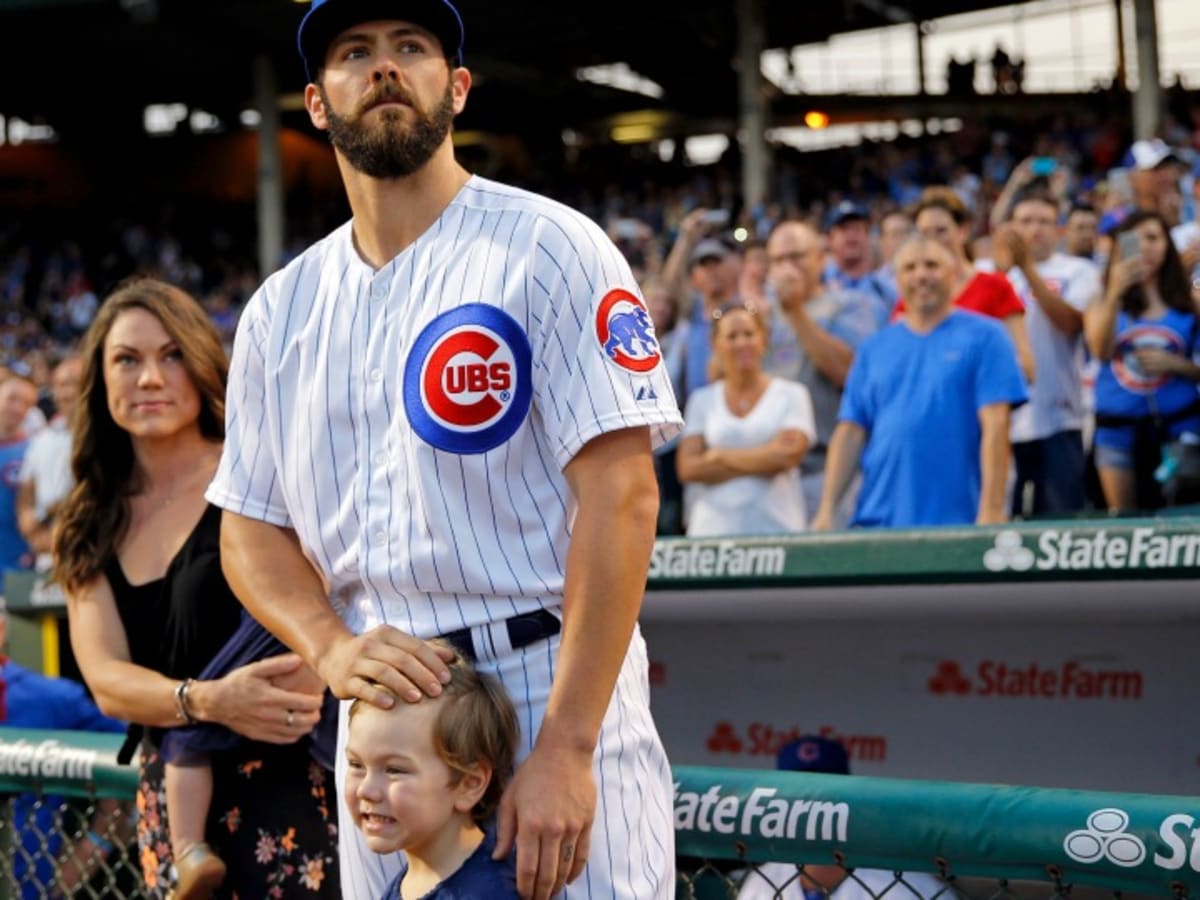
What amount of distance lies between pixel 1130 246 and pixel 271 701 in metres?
4.13

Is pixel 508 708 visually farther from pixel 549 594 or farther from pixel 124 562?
pixel 124 562

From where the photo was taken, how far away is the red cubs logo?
192 cm

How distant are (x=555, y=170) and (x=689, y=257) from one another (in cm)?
1800

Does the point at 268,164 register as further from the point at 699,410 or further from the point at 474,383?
the point at 474,383

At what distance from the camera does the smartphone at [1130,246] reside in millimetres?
5723

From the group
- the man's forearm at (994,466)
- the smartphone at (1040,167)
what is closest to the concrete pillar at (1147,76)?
the smartphone at (1040,167)

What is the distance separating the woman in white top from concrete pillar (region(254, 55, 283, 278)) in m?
19.1

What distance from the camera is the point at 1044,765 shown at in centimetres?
443

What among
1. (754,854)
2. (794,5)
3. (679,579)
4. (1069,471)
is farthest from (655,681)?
(794,5)

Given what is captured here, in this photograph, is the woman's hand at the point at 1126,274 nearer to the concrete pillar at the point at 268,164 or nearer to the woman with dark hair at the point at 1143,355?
the woman with dark hair at the point at 1143,355

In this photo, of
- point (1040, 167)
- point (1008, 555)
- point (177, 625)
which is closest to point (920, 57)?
point (1040, 167)

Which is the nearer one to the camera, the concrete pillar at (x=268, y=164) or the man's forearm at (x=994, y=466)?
the man's forearm at (x=994, y=466)

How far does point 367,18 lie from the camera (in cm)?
198

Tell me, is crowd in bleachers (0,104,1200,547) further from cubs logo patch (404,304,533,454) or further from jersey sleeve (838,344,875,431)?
cubs logo patch (404,304,533,454)
